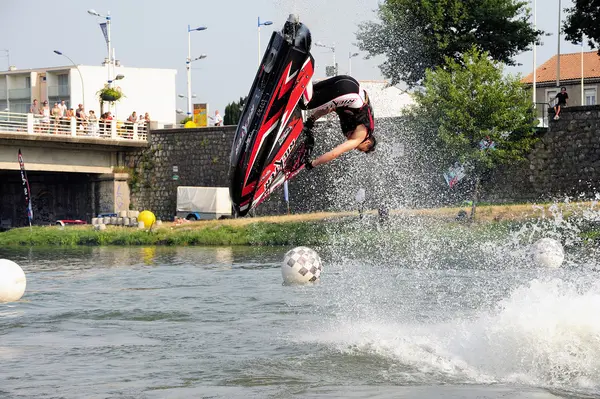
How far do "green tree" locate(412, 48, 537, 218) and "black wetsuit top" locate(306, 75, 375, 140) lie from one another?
30599mm

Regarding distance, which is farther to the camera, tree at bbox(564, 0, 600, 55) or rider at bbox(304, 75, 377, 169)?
tree at bbox(564, 0, 600, 55)

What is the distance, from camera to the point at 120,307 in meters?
20.9

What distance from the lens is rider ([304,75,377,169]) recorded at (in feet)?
46.4

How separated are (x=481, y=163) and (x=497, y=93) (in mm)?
4348

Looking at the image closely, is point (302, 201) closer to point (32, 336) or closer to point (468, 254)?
point (468, 254)

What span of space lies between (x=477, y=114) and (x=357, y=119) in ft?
106

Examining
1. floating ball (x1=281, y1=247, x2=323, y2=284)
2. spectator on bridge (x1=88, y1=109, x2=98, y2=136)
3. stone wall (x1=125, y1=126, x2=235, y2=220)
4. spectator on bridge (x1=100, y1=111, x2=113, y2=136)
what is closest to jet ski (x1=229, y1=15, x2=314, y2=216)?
floating ball (x1=281, y1=247, x2=323, y2=284)

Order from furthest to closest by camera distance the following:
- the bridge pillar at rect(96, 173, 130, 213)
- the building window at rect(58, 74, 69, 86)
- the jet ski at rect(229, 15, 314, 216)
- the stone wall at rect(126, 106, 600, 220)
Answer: the building window at rect(58, 74, 69, 86)
the bridge pillar at rect(96, 173, 130, 213)
the stone wall at rect(126, 106, 600, 220)
the jet ski at rect(229, 15, 314, 216)

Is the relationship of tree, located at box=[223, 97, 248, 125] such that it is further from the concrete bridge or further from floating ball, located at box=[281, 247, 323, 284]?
floating ball, located at box=[281, 247, 323, 284]

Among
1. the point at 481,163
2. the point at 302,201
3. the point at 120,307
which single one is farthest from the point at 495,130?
the point at 120,307

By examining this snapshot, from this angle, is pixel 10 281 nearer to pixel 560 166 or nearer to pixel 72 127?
pixel 560 166

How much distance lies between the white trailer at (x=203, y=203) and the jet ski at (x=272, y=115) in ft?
135

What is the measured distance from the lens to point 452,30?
55.2 m

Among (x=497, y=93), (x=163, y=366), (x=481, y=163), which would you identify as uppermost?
(x=497, y=93)
